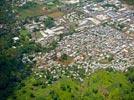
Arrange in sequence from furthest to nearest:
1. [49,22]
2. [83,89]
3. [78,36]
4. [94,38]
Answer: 1. [49,22]
2. [78,36]
3. [94,38]
4. [83,89]

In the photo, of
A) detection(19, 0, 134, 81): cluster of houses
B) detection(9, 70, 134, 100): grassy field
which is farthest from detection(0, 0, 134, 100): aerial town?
detection(9, 70, 134, 100): grassy field

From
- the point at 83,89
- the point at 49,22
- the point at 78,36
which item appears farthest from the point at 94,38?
the point at 83,89

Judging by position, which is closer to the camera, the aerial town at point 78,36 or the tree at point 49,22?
the aerial town at point 78,36

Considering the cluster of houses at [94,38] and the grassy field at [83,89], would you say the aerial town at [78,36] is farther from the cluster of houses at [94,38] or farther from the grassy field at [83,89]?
the grassy field at [83,89]

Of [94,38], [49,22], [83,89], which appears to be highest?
[49,22]

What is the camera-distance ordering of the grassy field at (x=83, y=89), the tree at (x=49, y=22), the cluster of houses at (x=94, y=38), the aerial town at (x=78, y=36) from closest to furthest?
1. the grassy field at (x=83, y=89)
2. the aerial town at (x=78, y=36)
3. the cluster of houses at (x=94, y=38)
4. the tree at (x=49, y=22)

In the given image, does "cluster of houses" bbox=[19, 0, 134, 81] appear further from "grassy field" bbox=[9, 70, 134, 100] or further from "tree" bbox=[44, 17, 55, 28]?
"grassy field" bbox=[9, 70, 134, 100]

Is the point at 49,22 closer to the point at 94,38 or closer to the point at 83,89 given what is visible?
the point at 94,38

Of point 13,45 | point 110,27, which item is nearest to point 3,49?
point 13,45

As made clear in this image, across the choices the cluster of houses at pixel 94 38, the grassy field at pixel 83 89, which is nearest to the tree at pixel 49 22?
the cluster of houses at pixel 94 38
